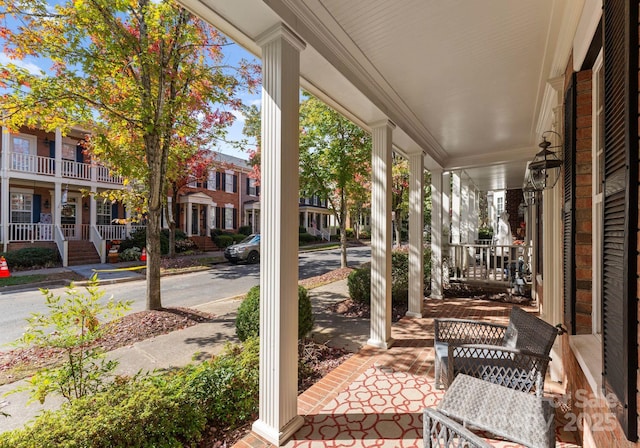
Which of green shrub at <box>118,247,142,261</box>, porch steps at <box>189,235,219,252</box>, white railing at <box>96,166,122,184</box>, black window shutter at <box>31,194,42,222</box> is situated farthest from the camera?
porch steps at <box>189,235,219,252</box>

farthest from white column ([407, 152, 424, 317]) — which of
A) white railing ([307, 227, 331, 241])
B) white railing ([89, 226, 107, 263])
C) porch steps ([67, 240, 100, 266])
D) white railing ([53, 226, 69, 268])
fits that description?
white railing ([307, 227, 331, 241])

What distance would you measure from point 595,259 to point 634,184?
1313 millimetres

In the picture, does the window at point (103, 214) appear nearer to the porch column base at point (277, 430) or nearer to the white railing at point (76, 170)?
the white railing at point (76, 170)

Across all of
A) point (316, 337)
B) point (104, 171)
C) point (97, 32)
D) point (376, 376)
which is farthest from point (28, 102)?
point (104, 171)

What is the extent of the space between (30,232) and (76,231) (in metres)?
1.93

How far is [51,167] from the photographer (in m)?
13.0

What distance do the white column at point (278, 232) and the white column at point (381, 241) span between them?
200 cm

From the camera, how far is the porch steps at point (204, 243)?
57.7ft

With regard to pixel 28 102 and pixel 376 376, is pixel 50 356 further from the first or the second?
pixel 376 376

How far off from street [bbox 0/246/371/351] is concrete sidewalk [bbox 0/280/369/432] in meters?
1.78

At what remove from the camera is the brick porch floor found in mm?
2307

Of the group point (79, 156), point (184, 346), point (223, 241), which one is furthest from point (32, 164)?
point (184, 346)

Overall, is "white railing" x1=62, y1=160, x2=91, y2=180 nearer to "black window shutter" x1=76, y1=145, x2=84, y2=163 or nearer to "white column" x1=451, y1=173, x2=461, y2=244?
"black window shutter" x1=76, y1=145, x2=84, y2=163

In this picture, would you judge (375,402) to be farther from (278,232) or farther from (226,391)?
(278,232)
